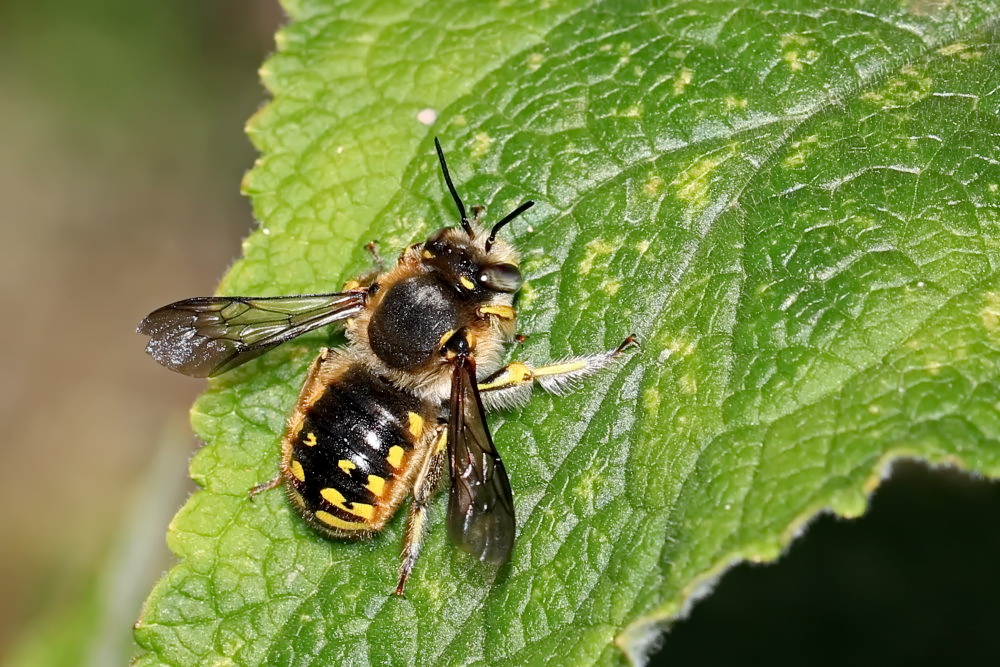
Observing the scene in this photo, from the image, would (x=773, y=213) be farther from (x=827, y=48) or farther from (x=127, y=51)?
(x=127, y=51)

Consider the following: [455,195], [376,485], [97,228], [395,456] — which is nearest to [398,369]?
[395,456]

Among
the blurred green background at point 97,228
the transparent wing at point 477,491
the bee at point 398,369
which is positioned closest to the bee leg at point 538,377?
the bee at point 398,369

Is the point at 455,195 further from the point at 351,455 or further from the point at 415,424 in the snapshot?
the point at 351,455

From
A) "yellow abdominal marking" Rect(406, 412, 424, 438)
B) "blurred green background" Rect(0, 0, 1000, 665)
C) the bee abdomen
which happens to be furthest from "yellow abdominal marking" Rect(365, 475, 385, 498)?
"blurred green background" Rect(0, 0, 1000, 665)

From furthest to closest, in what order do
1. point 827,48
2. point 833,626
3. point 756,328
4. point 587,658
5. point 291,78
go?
point 833,626 < point 291,78 < point 827,48 < point 756,328 < point 587,658

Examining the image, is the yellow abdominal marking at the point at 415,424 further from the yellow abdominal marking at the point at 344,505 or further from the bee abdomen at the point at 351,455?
the yellow abdominal marking at the point at 344,505

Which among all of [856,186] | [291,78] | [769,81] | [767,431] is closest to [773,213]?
[856,186]

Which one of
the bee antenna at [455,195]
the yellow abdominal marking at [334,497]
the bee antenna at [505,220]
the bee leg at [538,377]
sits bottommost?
the bee leg at [538,377]
